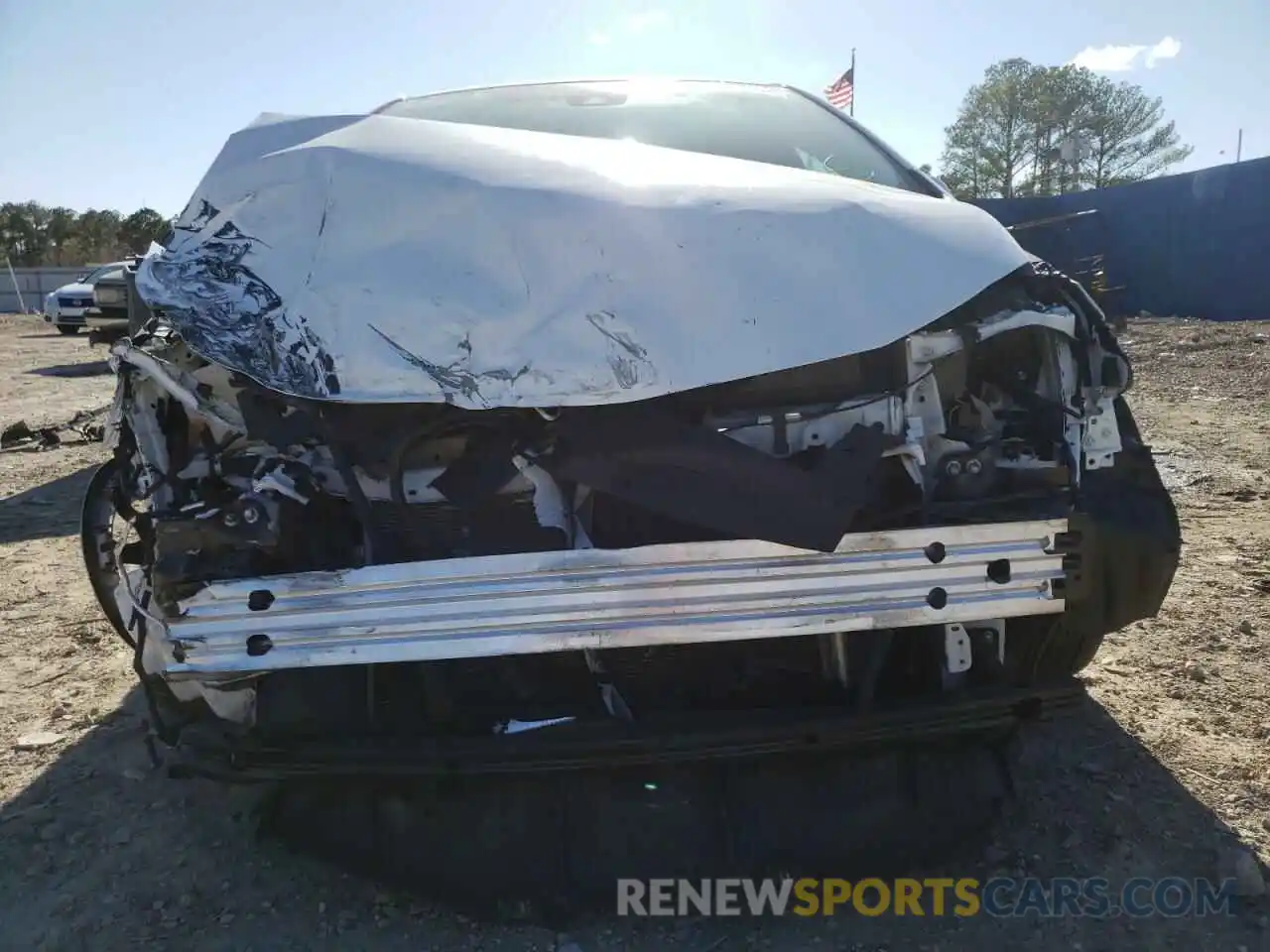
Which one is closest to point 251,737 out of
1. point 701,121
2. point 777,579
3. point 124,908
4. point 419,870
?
point 419,870

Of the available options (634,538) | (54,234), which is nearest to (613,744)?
(634,538)

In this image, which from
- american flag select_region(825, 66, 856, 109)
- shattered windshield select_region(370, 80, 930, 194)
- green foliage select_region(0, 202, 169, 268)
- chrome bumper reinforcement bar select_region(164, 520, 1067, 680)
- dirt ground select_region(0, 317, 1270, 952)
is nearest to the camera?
chrome bumper reinforcement bar select_region(164, 520, 1067, 680)

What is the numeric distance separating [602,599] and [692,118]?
1.95m

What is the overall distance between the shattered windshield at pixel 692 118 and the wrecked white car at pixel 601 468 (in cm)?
71

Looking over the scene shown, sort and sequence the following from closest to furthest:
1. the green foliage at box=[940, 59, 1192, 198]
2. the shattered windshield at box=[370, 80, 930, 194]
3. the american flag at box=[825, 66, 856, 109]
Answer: the shattered windshield at box=[370, 80, 930, 194] → the american flag at box=[825, 66, 856, 109] → the green foliage at box=[940, 59, 1192, 198]

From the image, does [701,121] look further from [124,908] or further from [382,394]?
[124,908]

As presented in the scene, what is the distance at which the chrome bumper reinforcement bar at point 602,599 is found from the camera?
5.96ft

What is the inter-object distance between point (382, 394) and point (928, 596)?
47.3 inches

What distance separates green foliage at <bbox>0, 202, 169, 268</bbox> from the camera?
142 feet

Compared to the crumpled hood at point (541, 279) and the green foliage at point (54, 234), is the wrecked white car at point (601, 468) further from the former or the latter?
the green foliage at point (54, 234)

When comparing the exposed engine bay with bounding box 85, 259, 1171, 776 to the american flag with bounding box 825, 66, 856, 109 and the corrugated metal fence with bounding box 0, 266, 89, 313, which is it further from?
the corrugated metal fence with bounding box 0, 266, 89, 313

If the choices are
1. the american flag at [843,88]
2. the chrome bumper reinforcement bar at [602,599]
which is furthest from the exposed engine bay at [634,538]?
the american flag at [843,88]

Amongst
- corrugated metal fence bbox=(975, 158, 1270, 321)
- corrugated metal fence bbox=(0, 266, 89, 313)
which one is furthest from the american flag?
corrugated metal fence bbox=(0, 266, 89, 313)

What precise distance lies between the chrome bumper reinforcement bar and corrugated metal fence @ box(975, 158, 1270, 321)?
48.5 ft
